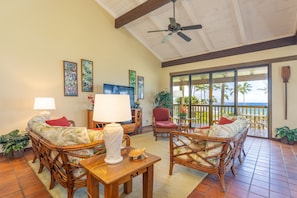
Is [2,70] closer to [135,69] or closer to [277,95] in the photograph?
[135,69]

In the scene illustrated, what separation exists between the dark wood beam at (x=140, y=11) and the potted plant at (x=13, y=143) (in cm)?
423

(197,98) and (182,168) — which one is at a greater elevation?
(197,98)

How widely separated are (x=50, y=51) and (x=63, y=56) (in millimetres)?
315

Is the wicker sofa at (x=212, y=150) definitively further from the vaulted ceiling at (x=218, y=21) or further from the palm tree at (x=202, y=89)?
the palm tree at (x=202, y=89)

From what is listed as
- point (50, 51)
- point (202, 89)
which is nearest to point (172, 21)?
point (50, 51)

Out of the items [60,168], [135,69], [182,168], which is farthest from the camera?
[135,69]

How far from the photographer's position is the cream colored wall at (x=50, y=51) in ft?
11.0

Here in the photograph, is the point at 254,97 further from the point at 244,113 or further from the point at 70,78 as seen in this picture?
the point at 70,78

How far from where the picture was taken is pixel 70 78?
14.0 feet

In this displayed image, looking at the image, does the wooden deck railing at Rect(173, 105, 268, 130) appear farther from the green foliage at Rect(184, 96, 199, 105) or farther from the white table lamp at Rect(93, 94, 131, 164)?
the white table lamp at Rect(93, 94, 131, 164)

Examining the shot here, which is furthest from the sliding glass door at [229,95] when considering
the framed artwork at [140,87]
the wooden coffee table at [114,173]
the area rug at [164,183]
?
the wooden coffee table at [114,173]

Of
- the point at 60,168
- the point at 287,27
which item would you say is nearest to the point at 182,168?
the point at 60,168

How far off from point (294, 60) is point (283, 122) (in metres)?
1.80

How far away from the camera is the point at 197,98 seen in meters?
6.28
